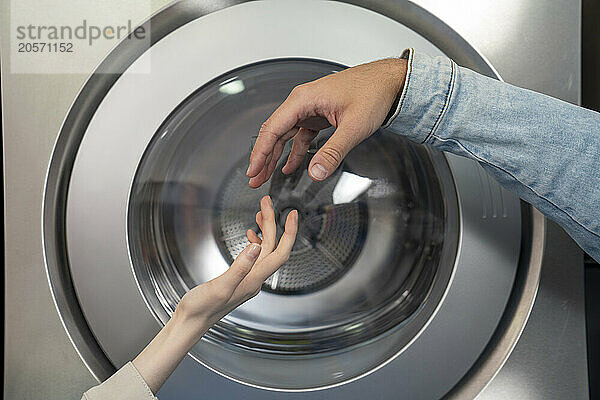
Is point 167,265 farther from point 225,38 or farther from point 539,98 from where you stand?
point 539,98

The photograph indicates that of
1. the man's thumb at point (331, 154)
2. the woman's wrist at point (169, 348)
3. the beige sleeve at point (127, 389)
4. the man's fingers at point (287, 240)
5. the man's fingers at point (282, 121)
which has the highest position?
the man's fingers at point (282, 121)

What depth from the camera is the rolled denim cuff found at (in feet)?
1.90

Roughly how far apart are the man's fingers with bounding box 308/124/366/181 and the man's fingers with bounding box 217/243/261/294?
94 millimetres

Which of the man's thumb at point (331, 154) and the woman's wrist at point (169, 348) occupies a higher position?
the man's thumb at point (331, 154)

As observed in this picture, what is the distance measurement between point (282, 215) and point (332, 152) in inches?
6.8

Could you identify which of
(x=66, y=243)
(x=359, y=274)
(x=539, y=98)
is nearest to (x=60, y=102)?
(x=66, y=243)

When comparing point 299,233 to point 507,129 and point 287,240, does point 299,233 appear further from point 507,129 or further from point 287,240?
point 507,129

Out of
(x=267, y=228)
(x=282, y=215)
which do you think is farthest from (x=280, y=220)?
(x=267, y=228)

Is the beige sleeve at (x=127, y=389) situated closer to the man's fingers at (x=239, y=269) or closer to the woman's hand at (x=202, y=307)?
the woman's hand at (x=202, y=307)

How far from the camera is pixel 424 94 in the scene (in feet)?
1.90

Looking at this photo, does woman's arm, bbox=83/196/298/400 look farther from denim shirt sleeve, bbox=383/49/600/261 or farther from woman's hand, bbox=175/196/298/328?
denim shirt sleeve, bbox=383/49/600/261

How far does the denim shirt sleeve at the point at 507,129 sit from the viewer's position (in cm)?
58

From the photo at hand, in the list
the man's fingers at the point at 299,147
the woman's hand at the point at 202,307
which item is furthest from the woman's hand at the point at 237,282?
the man's fingers at the point at 299,147

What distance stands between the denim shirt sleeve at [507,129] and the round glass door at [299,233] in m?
0.09
